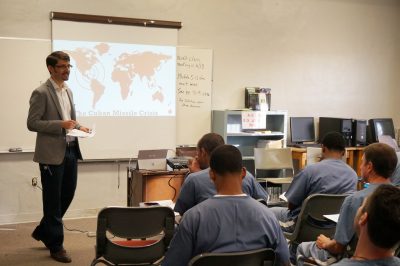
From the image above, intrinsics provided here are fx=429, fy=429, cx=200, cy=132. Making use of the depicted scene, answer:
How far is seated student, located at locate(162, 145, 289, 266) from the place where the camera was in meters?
1.72

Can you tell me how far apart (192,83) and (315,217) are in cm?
311

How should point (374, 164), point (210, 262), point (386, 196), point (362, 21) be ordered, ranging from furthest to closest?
point (362, 21) → point (374, 164) → point (210, 262) → point (386, 196)

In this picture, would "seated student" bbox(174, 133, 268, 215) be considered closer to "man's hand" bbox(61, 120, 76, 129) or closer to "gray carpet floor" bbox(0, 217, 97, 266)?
"man's hand" bbox(61, 120, 76, 129)

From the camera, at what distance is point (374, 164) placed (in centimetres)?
244

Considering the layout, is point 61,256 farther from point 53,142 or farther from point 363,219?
point 363,219

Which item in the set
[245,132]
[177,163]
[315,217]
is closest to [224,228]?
[315,217]

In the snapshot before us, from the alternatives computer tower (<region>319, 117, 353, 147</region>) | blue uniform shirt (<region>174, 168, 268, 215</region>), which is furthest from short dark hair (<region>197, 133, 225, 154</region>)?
computer tower (<region>319, 117, 353, 147</region>)

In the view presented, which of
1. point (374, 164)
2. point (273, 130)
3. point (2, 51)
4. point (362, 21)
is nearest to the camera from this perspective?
point (374, 164)

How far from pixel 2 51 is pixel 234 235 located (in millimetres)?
4034

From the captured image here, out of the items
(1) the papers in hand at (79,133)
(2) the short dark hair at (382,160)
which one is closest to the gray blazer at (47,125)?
(1) the papers in hand at (79,133)

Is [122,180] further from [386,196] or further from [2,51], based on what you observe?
[386,196]

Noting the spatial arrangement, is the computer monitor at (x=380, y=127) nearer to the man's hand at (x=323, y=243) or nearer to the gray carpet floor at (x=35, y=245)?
the gray carpet floor at (x=35, y=245)

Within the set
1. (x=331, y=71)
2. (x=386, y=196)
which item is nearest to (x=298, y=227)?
(x=386, y=196)

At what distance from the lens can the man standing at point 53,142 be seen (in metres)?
3.65
